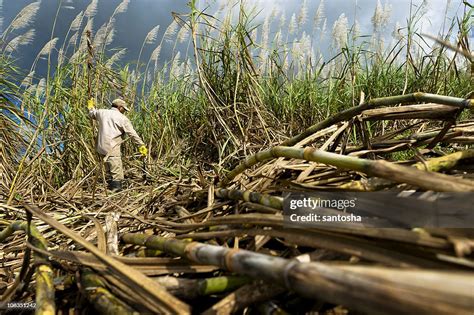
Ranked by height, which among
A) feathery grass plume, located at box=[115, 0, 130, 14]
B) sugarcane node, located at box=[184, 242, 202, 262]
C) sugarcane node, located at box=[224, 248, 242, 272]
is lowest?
sugarcane node, located at box=[184, 242, 202, 262]

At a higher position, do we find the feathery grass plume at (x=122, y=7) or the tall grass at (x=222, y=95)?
the feathery grass plume at (x=122, y=7)


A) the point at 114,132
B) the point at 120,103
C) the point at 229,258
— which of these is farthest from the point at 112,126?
the point at 229,258

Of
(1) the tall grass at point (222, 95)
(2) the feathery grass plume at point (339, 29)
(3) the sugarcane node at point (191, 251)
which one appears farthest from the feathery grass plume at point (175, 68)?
(3) the sugarcane node at point (191, 251)

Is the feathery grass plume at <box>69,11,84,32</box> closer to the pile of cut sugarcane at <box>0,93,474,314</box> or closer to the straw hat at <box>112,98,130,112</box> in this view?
the straw hat at <box>112,98,130,112</box>

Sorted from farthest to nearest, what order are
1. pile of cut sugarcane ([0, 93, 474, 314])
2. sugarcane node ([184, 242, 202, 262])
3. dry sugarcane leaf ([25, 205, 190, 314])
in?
sugarcane node ([184, 242, 202, 262]), dry sugarcane leaf ([25, 205, 190, 314]), pile of cut sugarcane ([0, 93, 474, 314])

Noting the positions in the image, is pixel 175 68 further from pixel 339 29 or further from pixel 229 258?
pixel 229 258

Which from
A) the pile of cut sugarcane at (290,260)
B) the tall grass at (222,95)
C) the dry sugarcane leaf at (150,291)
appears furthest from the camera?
the tall grass at (222,95)

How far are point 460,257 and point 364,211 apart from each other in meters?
0.20

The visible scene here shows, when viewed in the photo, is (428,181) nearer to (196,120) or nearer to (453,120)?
(453,120)

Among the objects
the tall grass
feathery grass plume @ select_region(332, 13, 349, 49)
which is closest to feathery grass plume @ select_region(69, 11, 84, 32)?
the tall grass

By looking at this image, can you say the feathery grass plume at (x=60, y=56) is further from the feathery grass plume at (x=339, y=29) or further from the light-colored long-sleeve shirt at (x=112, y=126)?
the feathery grass plume at (x=339, y=29)

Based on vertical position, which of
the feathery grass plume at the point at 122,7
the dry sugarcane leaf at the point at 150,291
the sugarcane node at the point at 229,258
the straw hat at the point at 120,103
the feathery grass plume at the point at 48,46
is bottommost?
the dry sugarcane leaf at the point at 150,291

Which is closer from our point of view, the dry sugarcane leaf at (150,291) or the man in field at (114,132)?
the dry sugarcane leaf at (150,291)

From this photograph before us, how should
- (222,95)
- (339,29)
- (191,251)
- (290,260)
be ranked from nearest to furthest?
(290,260) → (191,251) → (222,95) → (339,29)
